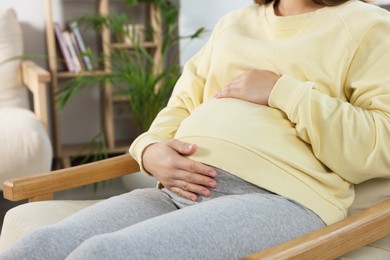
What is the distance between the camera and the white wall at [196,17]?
3.49 meters

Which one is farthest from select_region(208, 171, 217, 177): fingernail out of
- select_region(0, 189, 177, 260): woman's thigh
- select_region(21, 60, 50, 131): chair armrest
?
select_region(21, 60, 50, 131): chair armrest

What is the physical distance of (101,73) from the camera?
3547mm

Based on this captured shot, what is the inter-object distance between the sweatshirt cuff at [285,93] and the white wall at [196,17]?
2.17 meters

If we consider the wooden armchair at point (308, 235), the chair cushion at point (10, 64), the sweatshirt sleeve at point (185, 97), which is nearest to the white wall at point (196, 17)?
the chair cushion at point (10, 64)

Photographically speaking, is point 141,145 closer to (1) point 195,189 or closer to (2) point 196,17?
(1) point 195,189

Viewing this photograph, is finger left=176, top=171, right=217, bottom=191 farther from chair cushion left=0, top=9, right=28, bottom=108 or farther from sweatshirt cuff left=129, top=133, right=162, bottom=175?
chair cushion left=0, top=9, right=28, bottom=108

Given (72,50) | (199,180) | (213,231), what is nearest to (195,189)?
(199,180)

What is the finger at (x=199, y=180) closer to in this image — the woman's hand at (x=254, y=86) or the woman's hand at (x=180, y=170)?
the woman's hand at (x=180, y=170)

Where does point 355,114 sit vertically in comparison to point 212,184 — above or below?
above

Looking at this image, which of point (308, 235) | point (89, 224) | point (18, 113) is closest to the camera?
point (308, 235)

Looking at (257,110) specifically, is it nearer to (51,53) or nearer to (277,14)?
(277,14)

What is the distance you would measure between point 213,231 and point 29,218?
51 cm

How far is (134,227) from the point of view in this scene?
3.59 ft

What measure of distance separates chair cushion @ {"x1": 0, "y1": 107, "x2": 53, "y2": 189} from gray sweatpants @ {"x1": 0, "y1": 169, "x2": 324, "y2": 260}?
139 cm
